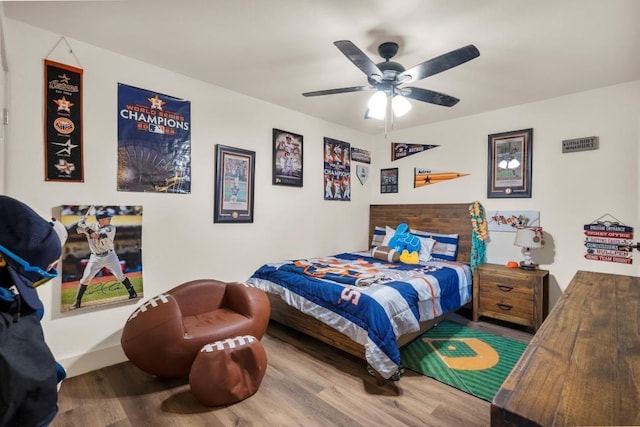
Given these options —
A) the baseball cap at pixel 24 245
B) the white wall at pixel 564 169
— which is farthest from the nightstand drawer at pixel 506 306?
the baseball cap at pixel 24 245

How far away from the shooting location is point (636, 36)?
2.11 meters

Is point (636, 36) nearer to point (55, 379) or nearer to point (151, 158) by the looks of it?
point (55, 379)

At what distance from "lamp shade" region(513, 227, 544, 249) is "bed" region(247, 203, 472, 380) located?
610 mm

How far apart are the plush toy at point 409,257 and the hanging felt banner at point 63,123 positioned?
125 inches

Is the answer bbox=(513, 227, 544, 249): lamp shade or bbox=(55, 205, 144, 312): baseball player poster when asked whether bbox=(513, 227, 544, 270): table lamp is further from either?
bbox=(55, 205, 144, 312): baseball player poster

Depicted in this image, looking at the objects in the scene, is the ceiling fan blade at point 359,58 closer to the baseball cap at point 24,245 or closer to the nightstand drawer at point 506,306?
the baseball cap at point 24,245

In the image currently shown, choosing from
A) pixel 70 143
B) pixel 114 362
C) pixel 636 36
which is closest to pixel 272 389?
pixel 114 362

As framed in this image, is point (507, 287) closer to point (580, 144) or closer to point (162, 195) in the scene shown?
point (580, 144)

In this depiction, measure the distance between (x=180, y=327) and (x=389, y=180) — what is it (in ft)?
11.5


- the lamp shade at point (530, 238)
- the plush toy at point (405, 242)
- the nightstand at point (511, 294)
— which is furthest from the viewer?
the plush toy at point (405, 242)

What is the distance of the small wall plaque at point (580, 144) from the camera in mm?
3041

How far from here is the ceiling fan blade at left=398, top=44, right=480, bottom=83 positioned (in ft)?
5.72

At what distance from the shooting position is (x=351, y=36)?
2158 millimetres

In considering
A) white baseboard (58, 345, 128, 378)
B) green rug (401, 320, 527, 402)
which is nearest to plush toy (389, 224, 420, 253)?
green rug (401, 320, 527, 402)
